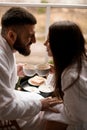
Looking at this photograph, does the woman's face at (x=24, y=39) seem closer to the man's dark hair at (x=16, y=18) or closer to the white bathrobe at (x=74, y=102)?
the man's dark hair at (x=16, y=18)

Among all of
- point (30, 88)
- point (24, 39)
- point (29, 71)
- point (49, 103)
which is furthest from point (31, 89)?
point (24, 39)

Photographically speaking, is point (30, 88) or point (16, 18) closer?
point (16, 18)

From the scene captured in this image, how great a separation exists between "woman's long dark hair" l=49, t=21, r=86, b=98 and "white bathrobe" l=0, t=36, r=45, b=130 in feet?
0.89

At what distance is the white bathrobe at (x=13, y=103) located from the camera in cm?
136

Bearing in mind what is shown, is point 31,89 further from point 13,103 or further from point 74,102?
point 74,102

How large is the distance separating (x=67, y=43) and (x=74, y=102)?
1.08 feet

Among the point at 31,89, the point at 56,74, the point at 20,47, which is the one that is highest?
the point at 20,47

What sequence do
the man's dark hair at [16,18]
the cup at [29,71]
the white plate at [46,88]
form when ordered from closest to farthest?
1. the man's dark hair at [16,18]
2. the white plate at [46,88]
3. the cup at [29,71]

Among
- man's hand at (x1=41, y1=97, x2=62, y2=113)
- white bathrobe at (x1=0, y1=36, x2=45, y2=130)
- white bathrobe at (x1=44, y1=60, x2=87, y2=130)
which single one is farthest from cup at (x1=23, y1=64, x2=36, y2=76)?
white bathrobe at (x1=44, y1=60, x2=87, y2=130)

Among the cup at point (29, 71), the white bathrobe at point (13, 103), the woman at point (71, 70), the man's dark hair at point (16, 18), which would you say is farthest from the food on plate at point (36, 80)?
the man's dark hair at point (16, 18)

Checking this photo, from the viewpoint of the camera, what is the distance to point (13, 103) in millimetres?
1392

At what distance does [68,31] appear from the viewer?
138cm

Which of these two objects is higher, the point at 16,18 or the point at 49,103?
the point at 16,18

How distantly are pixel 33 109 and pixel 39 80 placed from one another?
1.34ft
